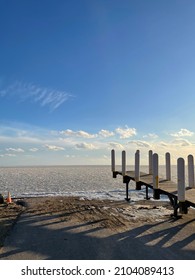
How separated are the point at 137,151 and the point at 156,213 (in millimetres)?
3393

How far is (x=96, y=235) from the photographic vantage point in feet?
28.8

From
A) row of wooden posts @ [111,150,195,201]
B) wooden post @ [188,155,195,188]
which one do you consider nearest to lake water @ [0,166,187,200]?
row of wooden posts @ [111,150,195,201]

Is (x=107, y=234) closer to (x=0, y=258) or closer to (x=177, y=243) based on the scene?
(x=177, y=243)

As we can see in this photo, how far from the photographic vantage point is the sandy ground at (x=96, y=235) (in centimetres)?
711

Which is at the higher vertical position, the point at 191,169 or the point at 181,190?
the point at 191,169

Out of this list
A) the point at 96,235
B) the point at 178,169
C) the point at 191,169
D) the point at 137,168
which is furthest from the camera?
the point at 137,168

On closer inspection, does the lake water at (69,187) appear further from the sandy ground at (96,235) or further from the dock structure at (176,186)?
the sandy ground at (96,235)

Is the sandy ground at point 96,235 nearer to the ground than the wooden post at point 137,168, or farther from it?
Answer: nearer to the ground

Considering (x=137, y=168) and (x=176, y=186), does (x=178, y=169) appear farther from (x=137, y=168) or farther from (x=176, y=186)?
(x=137, y=168)

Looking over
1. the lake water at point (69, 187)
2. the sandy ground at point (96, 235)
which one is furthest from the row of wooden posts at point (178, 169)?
the lake water at point (69, 187)

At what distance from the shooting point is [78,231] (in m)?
9.34

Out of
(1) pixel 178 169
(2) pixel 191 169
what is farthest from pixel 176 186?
(1) pixel 178 169
